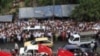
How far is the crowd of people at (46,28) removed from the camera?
3700cm

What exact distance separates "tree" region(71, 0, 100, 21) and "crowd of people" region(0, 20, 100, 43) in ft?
3.02

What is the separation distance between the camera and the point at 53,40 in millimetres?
36906

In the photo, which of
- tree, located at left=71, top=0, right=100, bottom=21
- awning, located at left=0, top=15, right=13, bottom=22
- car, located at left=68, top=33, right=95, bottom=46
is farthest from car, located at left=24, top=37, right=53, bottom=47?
awning, located at left=0, top=15, right=13, bottom=22

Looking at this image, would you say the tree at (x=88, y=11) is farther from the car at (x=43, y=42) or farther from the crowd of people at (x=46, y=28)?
Answer: the car at (x=43, y=42)

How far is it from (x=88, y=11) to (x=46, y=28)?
183 inches

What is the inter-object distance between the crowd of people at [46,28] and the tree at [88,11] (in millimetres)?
920

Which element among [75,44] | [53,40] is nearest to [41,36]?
[53,40]

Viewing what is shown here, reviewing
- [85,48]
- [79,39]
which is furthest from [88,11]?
[85,48]

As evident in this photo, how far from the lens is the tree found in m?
40.2

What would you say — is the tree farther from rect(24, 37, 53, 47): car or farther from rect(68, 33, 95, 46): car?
rect(24, 37, 53, 47): car

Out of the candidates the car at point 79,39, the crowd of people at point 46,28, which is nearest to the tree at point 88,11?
the crowd of people at point 46,28

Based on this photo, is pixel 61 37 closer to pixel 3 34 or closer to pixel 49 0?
pixel 3 34

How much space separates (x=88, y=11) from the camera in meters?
40.4

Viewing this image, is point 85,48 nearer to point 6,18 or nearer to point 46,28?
point 46,28
